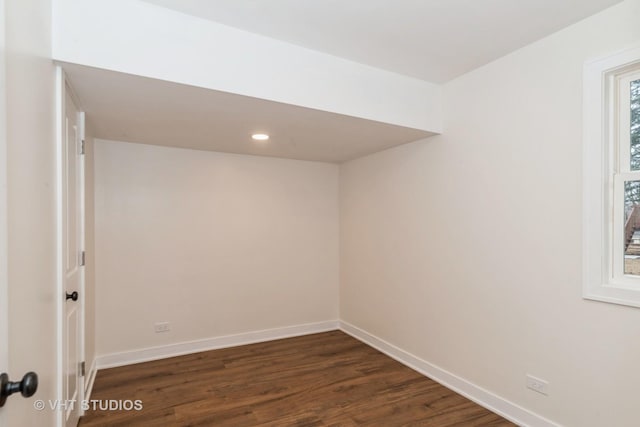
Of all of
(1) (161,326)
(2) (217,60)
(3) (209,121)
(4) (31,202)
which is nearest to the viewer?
(4) (31,202)

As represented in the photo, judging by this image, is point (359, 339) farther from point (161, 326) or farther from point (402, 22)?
point (402, 22)

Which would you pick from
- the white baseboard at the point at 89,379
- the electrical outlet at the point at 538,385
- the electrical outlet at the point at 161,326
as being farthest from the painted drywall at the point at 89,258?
the electrical outlet at the point at 538,385

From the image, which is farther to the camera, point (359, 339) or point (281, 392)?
point (359, 339)

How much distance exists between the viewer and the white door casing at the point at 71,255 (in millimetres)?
1791

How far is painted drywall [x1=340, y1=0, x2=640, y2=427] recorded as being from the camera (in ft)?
6.38

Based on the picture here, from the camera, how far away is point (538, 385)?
2229 mm

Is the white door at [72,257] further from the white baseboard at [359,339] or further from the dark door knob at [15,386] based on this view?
the dark door knob at [15,386]

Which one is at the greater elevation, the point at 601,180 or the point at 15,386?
the point at 601,180

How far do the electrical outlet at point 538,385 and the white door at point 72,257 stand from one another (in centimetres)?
283

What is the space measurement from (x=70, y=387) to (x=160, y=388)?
2.84 feet

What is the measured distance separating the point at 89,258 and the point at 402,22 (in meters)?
3.01

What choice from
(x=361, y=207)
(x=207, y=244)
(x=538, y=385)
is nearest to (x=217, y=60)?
(x=207, y=244)

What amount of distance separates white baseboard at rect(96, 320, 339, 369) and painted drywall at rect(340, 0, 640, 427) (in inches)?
46.3

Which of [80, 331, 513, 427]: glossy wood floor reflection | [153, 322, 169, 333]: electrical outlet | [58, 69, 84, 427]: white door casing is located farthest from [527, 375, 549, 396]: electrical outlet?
[153, 322, 169, 333]: electrical outlet
